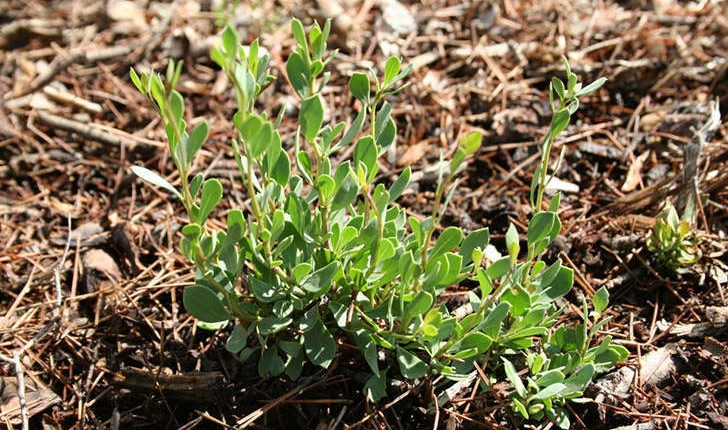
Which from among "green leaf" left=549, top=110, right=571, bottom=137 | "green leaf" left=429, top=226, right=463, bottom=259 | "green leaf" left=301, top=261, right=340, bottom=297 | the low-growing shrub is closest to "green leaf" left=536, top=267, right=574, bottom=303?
the low-growing shrub

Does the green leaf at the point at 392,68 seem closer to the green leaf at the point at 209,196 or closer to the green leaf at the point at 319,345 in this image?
the green leaf at the point at 209,196

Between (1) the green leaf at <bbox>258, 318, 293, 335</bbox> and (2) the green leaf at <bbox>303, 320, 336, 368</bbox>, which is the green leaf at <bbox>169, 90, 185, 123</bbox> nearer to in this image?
(1) the green leaf at <bbox>258, 318, 293, 335</bbox>

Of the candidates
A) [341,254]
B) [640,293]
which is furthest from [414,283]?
[640,293]

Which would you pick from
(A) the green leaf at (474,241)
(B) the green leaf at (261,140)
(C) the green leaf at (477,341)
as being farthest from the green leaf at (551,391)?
(B) the green leaf at (261,140)

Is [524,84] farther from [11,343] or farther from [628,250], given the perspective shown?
[11,343]

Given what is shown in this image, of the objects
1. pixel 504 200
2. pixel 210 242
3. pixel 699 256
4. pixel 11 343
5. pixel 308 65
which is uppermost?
pixel 308 65

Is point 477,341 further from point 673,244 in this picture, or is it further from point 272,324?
point 673,244

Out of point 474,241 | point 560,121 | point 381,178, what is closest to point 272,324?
point 474,241
